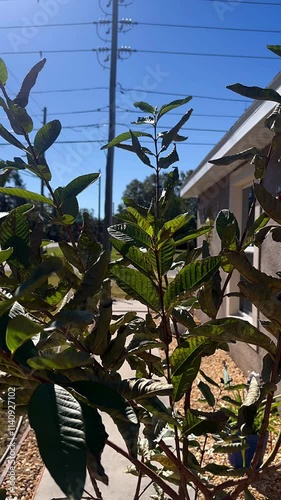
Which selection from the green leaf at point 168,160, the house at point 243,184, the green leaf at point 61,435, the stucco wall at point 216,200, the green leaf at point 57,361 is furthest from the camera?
the stucco wall at point 216,200

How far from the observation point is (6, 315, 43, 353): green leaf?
1.88 ft

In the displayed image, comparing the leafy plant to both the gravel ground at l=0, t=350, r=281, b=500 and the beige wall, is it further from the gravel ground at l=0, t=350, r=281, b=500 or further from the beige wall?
the gravel ground at l=0, t=350, r=281, b=500

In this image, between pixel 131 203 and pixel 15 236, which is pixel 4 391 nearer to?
pixel 15 236

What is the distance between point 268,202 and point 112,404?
1.88 feet

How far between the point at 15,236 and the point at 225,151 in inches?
190

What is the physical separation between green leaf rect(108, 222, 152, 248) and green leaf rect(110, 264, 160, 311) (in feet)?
0.31

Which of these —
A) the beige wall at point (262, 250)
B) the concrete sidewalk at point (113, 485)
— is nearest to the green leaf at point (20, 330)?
the beige wall at point (262, 250)

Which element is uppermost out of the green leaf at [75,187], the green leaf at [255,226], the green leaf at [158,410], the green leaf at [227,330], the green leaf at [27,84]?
the green leaf at [27,84]

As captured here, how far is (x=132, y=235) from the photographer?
1.08 meters

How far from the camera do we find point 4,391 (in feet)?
3.34

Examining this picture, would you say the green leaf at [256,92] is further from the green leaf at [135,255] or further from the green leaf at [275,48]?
the green leaf at [135,255]

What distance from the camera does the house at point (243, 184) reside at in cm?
426

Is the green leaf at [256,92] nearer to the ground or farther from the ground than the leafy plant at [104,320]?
farther from the ground

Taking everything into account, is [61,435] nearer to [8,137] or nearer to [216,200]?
[8,137]
